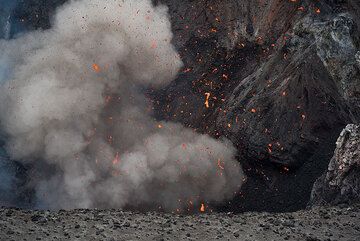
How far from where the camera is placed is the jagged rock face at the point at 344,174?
29.0 ft

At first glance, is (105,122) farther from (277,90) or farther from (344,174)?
(344,174)

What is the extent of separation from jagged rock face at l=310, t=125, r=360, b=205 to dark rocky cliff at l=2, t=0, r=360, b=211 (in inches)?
58.1

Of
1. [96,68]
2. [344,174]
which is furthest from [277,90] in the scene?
[96,68]

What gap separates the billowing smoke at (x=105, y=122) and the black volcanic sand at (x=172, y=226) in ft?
18.7

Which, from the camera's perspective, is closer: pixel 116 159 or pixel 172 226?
pixel 172 226

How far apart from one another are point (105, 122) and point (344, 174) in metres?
9.81

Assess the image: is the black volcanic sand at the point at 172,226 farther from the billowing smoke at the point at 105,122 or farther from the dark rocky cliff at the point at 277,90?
the billowing smoke at the point at 105,122

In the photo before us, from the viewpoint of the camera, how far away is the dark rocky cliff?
1138cm

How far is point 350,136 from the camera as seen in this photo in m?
9.36

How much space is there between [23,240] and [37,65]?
12344 millimetres

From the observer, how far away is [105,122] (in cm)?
1636

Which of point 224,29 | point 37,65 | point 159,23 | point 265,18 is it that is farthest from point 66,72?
point 265,18

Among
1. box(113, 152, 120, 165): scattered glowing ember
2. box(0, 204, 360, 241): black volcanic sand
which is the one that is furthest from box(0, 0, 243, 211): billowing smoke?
box(0, 204, 360, 241): black volcanic sand

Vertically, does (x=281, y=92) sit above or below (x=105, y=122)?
below
